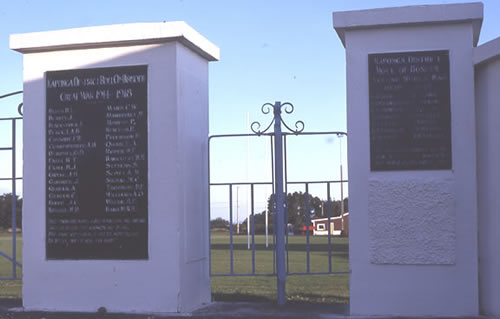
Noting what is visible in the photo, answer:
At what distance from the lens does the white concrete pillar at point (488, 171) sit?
790 cm

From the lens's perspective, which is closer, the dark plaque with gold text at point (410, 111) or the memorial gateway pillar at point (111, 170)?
the dark plaque with gold text at point (410, 111)

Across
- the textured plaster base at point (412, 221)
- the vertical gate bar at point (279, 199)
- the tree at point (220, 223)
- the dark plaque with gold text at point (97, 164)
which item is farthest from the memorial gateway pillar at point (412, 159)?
the tree at point (220, 223)

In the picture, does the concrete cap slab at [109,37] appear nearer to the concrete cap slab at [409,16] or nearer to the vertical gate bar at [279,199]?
the vertical gate bar at [279,199]

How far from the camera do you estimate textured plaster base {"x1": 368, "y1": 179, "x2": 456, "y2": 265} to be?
8.01 m

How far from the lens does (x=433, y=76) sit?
8.16 metres

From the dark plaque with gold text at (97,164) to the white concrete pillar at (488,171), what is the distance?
403cm

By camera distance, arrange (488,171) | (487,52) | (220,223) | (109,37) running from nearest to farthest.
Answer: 1. (487,52)
2. (488,171)
3. (109,37)
4. (220,223)

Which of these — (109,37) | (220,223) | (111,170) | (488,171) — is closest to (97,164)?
(111,170)

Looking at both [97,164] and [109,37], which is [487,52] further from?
[97,164]

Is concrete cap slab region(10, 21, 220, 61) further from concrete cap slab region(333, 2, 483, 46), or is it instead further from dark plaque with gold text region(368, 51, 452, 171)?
dark plaque with gold text region(368, 51, 452, 171)

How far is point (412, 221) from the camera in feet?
26.5

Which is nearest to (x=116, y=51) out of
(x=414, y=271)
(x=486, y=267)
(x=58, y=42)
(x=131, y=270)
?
(x=58, y=42)

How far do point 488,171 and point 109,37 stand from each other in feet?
16.0

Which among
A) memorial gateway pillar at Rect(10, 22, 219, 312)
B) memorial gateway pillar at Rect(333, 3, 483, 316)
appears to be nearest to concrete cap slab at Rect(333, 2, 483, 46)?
memorial gateway pillar at Rect(333, 3, 483, 316)
